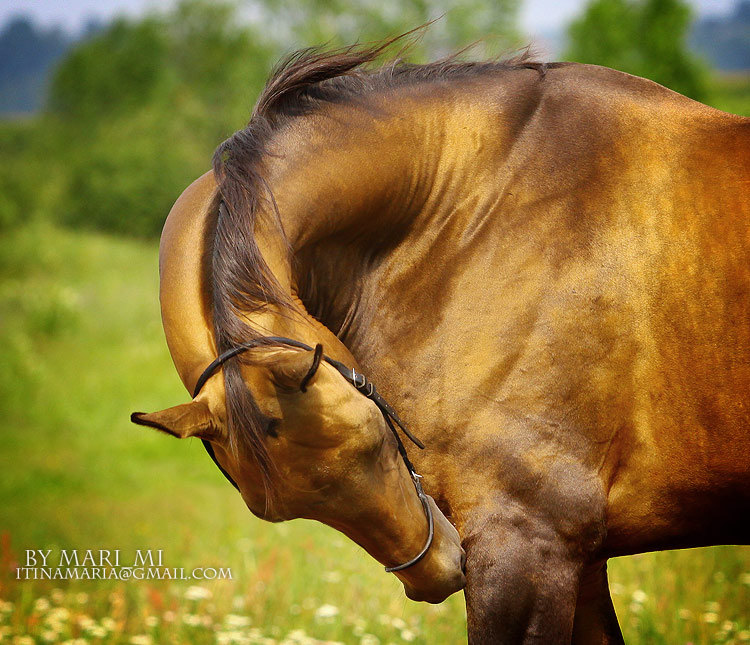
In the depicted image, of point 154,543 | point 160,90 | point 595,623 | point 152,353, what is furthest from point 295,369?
point 160,90

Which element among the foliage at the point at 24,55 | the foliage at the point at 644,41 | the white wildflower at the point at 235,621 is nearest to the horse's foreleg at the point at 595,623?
the white wildflower at the point at 235,621

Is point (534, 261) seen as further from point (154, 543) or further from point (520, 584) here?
point (154, 543)

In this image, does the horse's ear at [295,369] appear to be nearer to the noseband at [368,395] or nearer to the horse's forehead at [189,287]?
the noseband at [368,395]

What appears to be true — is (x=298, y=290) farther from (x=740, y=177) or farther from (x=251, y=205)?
(x=740, y=177)

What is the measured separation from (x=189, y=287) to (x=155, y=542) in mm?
4085

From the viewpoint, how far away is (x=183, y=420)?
5.82 ft

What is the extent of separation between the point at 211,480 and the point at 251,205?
6.54 metres

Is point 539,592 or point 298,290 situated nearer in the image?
point 539,592

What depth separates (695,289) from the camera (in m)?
2.16

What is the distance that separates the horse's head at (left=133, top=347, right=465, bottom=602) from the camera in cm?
181

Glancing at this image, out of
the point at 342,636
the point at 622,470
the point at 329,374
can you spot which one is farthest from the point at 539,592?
the point at 342,636

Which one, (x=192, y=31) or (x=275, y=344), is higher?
(x=192, y=31)

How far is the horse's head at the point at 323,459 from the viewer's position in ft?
5.94

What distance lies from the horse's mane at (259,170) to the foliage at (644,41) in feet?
36.8
